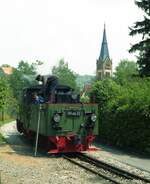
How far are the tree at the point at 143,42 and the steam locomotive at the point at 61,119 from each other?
559cm

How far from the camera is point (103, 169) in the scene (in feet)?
54.0

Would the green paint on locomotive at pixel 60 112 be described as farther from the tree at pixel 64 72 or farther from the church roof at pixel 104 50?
the tree at pixel 64 72

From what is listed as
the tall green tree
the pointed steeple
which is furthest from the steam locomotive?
the pointed steeple

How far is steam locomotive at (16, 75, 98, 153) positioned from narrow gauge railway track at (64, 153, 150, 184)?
0.61 meters

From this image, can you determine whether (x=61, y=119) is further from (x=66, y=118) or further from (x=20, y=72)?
(x=20, y=72)

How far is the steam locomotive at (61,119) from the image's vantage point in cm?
1972

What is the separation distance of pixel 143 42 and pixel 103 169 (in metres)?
12.0

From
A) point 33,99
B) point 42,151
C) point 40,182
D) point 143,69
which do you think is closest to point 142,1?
point 143,69

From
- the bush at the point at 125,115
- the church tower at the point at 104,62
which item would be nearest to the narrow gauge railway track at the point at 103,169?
the bush at the point at 125,115

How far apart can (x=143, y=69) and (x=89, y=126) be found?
22.8ft

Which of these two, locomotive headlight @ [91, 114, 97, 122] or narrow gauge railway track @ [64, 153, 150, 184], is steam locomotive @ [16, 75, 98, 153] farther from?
narrow gauge railway track @ [64, 153, 150, 184]

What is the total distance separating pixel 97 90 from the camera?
27.7m

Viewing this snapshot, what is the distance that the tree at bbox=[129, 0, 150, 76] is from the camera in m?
26.0

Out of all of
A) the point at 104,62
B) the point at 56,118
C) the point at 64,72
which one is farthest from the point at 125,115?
the point at 64,72
